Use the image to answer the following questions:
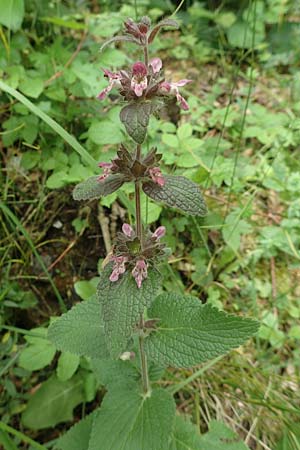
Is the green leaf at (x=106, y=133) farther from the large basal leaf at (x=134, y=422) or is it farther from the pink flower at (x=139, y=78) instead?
the large basal leaf at (x=134, y=422)

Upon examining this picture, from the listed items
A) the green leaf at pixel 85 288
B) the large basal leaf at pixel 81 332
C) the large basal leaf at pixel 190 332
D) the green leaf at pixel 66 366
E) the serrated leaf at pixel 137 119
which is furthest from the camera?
the green leaf at pixel 85 288

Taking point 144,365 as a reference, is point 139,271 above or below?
above

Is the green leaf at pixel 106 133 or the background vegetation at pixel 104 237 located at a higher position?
the green leaf at pixel 106 133

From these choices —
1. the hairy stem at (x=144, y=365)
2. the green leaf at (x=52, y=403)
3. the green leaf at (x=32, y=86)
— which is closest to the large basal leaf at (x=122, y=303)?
the hairy stem at (x=144, y=365)

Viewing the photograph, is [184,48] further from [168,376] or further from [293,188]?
[168,376]

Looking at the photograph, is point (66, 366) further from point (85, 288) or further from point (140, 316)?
point (140, 316)

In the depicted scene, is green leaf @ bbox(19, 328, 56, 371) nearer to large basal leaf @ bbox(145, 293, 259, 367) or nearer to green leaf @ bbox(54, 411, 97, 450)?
green leaf @ bbox(54, 411, 97, 450)

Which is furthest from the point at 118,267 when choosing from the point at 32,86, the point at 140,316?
the point at 32,86

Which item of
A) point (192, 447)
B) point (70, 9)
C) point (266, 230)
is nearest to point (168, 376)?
point (192, 447)
